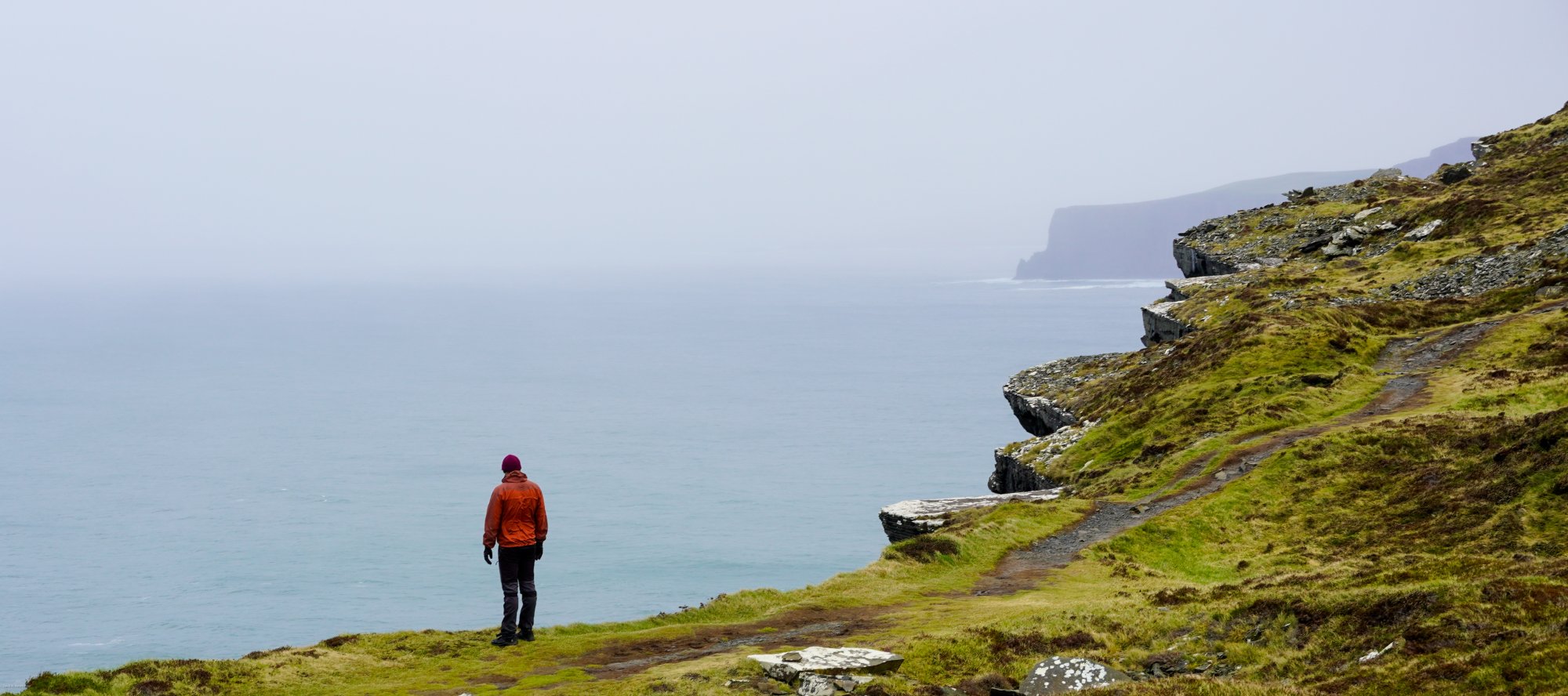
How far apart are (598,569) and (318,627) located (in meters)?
43.0

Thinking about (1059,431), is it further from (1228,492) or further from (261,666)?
(261,666)

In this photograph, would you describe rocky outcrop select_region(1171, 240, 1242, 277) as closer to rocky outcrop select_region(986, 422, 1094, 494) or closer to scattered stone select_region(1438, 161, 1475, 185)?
scattered stone select_region(1438, 161, 1475, 185)

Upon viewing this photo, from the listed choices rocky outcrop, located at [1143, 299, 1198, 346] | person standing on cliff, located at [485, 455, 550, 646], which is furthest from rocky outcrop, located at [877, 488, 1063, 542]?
rocky outcrop, located at [1143, 299, 1198, 346]

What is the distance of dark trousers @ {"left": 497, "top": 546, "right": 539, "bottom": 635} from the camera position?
2327cm

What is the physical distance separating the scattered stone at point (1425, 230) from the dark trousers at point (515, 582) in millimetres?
84599

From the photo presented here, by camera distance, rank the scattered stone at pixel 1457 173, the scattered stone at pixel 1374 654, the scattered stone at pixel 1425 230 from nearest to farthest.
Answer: the scattered stone at pixel 1374 654 < the scattered stone at pixel 1425 230 < the scattered stone at pixel 1457 173

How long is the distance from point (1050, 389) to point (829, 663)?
61.0 meters

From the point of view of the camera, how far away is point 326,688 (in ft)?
70.3

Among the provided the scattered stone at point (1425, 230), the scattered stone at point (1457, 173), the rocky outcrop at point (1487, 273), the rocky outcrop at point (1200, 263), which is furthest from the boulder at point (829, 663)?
the scattered stone at point (1457, 173)

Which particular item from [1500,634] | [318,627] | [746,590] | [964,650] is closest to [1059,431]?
[746,590]

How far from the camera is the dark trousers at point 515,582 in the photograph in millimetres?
23266

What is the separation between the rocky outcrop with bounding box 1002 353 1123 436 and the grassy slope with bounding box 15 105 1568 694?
13.7 metres

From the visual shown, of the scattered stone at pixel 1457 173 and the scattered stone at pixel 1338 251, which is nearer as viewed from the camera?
the scattered stone at pixel 1338 251

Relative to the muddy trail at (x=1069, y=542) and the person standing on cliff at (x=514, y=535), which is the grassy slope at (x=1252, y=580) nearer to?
the muddy trail at (x=1069, y=542)
